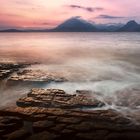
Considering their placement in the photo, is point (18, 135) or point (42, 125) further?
point (42, 125)

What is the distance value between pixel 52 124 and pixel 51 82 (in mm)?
8250

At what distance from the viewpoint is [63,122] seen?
9.57m

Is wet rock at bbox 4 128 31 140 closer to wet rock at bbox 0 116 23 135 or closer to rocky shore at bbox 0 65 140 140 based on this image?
rocky shore at bbox 0 65 140 140

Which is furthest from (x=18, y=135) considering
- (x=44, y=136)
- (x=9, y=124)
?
(x=9, y=124)

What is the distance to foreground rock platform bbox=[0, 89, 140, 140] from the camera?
8.52 metres

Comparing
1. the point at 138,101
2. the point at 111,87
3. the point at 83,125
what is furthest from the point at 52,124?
the point at 111,87

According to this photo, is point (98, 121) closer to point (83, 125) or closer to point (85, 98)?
point (83, 125)

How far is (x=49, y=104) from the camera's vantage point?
1171cm

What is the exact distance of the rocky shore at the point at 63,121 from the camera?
8531mm

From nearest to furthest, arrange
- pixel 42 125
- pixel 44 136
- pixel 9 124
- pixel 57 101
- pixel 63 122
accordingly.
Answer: pixel 44 136 < pixel 42 125 < pixel 9 124 < pixel 63 122 < pixel 57 101

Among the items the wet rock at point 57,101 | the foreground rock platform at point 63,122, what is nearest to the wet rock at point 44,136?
the foreground rock platform at point 63,122

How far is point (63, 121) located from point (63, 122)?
7 cm

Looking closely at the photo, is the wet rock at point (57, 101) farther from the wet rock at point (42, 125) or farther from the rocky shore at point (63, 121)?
the wet rock at point (42, 125)

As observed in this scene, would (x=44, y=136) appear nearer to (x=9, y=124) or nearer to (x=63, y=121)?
(x=63, y=121)
